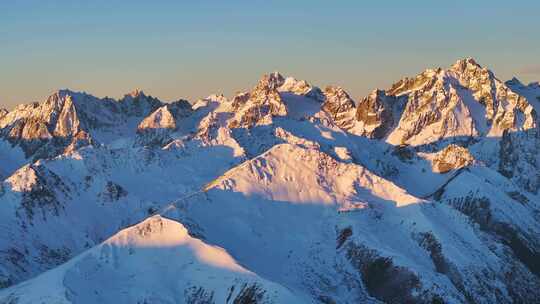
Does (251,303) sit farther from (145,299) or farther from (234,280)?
(145,299)

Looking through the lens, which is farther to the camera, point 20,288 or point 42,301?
point 20,288

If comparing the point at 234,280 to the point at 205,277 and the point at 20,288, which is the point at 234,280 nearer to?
the point at 205,277

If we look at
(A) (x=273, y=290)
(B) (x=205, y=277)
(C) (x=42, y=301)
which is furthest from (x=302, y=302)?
(C) (x=42, y=301)

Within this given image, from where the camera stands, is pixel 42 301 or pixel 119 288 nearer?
pixel 42 301

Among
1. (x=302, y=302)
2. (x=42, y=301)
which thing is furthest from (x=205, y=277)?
(x=42, y=301)

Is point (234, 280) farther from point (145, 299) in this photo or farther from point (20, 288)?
point (20, 288)

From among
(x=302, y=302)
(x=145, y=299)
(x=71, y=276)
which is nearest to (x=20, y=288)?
(x=71, y=276)

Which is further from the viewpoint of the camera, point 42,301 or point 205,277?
point 205,277
